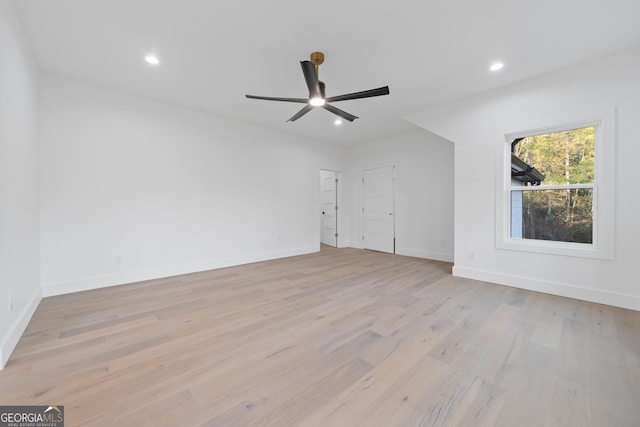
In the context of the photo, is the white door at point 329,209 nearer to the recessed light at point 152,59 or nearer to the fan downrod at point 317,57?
the fan downrod at point 317,57

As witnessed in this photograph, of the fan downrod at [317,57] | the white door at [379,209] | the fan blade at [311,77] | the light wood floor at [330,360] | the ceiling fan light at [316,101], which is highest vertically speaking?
the fan downrod at [317,57]

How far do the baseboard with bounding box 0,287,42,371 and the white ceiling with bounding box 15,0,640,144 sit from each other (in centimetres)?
262

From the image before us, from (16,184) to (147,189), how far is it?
1.65 m

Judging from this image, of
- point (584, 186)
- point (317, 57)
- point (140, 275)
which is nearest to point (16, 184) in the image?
point (140, 275)

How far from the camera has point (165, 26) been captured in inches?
89.5

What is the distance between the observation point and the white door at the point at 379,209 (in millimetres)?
5912

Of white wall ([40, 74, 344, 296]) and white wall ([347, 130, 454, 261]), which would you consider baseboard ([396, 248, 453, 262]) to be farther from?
white wall ([40, 74, 344, 296])

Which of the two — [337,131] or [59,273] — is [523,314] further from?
[59,273]

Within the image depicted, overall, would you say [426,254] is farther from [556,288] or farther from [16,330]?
[16,330]

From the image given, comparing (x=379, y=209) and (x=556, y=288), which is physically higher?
(x=379, y=209)

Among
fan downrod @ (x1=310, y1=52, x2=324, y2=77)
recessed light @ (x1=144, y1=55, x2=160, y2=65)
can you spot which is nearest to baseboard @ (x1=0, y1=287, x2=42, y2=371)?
recessed light @ (x1=144, y1=55, x2=160, y2=65)

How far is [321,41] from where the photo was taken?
246cm

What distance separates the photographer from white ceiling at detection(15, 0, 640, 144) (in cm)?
208

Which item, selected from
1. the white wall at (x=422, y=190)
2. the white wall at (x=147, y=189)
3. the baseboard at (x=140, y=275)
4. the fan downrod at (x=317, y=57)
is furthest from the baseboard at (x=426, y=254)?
the fan downrod at (x=317, y=57)
